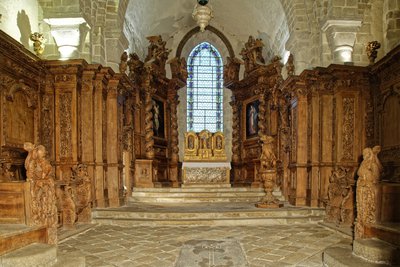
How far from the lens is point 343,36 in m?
8.34

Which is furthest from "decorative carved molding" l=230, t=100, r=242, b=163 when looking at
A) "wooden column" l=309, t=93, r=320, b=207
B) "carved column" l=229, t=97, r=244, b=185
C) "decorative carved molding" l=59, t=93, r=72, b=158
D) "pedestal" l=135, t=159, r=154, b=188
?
"decorative carved molding" l=59, t=93, r=72, b=158

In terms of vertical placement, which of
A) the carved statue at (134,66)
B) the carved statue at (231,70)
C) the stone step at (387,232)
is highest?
the carved statue at (231,70)

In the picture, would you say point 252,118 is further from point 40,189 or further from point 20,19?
point 40,189

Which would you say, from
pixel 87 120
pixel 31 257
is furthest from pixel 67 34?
pixel 31 257

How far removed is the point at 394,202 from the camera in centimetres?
464

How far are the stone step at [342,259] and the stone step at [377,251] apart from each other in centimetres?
8

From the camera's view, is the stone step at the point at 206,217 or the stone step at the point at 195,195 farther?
the stone step at the point at 195,195

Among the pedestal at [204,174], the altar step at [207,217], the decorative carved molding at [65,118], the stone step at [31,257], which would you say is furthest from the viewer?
the pedestal at [204,174]

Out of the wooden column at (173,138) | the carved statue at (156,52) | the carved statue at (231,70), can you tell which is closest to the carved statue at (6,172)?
the carved statue at (156,52)

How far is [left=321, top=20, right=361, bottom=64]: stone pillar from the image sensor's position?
833 centimetres

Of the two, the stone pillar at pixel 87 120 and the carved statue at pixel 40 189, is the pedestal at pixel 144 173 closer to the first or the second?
the stone pillar at pixel 87 120

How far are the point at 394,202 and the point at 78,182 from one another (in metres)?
5.86

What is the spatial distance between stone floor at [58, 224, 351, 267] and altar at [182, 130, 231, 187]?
405cm

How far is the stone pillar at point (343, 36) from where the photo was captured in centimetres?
833
